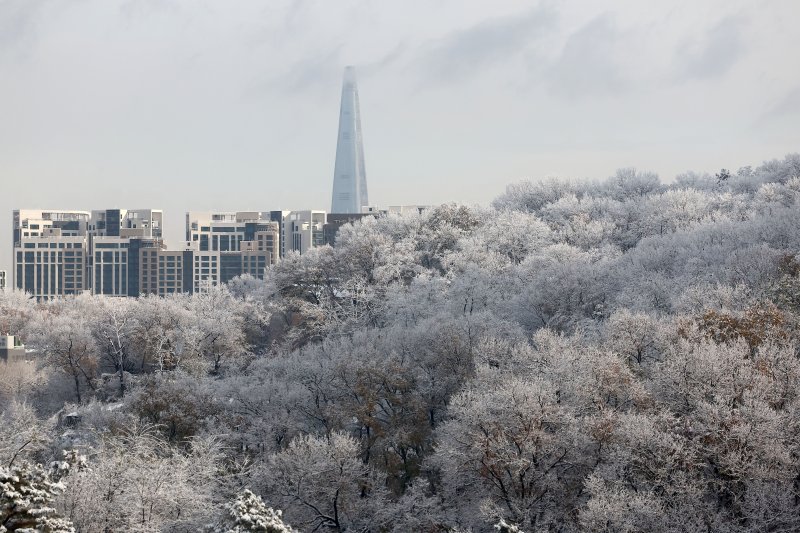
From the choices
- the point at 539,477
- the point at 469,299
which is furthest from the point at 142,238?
the point at 539,477

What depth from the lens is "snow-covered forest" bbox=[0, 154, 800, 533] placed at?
38.1 metres

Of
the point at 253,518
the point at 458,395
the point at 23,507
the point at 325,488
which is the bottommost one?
the point at 325,488

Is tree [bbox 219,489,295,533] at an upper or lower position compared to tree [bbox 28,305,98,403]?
upper

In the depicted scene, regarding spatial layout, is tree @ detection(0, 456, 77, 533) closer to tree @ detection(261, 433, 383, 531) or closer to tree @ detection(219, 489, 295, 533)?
tree @ detection(219, 489, 295, 533)

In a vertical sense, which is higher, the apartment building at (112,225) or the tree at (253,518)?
the apartment building at (112,225)

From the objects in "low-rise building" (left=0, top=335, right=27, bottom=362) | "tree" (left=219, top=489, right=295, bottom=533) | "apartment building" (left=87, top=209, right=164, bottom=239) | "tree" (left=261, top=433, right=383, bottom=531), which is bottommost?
"low-rise building" (left=0, top=335, right=27, bottom=362)

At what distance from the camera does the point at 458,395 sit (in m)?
46.1

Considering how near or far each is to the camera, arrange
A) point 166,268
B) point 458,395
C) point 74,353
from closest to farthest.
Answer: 1. point 458,395
2. point 74,353
3. point 166,268

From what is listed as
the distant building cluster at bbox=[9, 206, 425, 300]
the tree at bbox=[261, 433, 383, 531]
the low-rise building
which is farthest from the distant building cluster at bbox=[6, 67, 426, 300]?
the tree at bbox=[261, 433, 383, 531]

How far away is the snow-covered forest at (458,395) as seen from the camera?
1501 inches

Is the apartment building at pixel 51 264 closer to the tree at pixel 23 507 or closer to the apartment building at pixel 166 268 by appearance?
the apartment building at pixel 166 268

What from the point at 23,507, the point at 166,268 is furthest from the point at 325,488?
the point at 166,268

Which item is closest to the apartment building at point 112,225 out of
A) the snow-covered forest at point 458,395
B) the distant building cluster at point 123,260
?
the distant building cluster at point 123,260

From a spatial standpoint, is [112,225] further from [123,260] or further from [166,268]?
[166,268]
